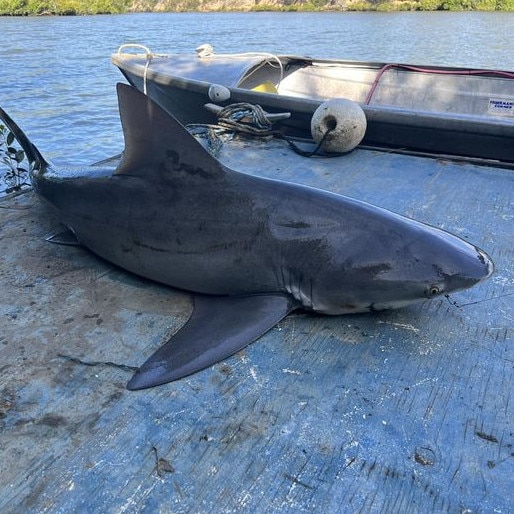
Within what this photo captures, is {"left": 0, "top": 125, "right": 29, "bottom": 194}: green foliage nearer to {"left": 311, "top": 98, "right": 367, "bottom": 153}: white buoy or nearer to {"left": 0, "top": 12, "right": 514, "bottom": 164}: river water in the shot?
{"left": 311, "top": 98, "right": 367, "bottom": 153}: white buoy

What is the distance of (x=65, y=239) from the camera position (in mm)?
3102

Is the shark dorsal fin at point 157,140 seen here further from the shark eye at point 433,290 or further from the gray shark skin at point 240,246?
the shark eye at point 433,290

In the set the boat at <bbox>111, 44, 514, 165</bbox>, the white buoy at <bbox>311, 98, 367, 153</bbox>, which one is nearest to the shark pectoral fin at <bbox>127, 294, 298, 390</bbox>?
the white buoy at <bbox>311, 98, 367, 153</bbox>

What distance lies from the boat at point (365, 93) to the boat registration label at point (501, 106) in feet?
0.04

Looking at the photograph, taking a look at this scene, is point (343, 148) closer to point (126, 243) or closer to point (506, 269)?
point (506, 269)

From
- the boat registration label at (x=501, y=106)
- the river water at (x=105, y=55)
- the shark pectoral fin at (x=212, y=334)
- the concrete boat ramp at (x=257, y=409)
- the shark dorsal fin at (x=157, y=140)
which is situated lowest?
the river water at (x=105, y=55)

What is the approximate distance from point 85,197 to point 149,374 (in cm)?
121

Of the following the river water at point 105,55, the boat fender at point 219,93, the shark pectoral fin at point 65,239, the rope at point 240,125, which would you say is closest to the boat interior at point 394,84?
the boat fender at point 219,93

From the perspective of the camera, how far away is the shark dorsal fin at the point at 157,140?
250cm

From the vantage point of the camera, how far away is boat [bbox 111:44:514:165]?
466 centimetres

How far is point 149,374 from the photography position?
206cm

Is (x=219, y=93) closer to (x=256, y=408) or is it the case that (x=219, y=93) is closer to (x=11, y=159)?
(x=11, y=159)

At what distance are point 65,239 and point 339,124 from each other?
8.29 ft

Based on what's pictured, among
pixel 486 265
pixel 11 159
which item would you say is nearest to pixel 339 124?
pixel 486 265
